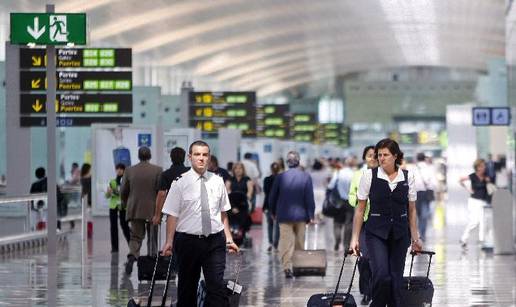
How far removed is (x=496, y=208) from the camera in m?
24.0

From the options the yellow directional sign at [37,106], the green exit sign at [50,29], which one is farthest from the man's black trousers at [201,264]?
the yellow directional sign at [37,106]

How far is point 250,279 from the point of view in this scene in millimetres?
18797

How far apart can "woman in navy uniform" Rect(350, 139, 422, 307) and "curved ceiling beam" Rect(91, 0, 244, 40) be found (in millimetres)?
26925

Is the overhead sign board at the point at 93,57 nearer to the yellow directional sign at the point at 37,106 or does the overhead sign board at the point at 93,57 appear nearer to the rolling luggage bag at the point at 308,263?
the yellow directional sign at the point at 37,106

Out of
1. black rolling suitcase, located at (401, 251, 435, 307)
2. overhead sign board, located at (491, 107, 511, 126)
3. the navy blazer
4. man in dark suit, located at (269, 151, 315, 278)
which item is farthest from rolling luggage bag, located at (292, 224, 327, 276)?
overhead sign board, located at (491, 107, 511, 126)

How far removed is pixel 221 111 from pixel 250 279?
22.7 m

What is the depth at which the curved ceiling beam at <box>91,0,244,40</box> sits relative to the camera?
38750mm

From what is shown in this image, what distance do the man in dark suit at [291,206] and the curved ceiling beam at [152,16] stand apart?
19611 mm

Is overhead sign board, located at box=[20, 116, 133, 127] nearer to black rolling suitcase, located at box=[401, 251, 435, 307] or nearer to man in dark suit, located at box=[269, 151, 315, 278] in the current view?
man in dark suit, located at box=[269, 151, 315, 278]

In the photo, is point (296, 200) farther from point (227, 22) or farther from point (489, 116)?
point (227, 22)

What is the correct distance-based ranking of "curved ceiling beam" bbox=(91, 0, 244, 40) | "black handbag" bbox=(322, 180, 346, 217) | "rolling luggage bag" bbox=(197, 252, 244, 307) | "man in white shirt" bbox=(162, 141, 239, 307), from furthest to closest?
"curved ceiling beam" bbox=(91, 0, 244, 40), "black handbag" bbox=(322, 180, 346, 217), "rolling luggage bag" bbox=(197, 252, 244, 307), "man in white shirt" bbox=(162, 141, 239, 307)

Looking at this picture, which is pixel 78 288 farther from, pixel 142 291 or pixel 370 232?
pixel 370 232

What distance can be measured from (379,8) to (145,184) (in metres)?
31.2

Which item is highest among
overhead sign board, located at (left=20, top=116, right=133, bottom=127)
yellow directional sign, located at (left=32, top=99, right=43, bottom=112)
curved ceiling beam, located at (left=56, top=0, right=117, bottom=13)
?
curved ceiling beam, located at (left=56, top=0, right=117, bottom=13)
